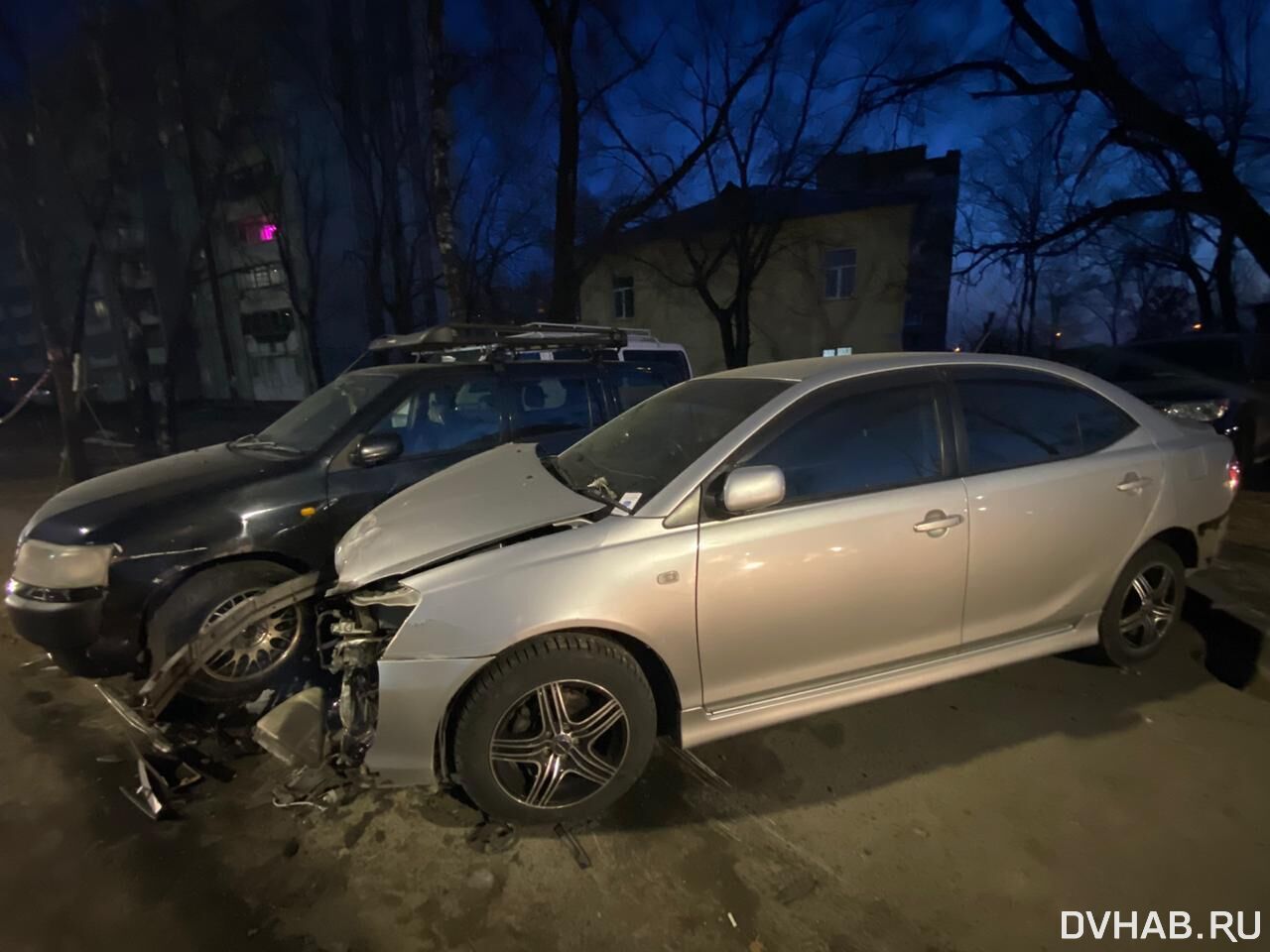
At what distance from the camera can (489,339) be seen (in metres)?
4.59

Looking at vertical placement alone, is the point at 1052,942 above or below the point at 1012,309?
below

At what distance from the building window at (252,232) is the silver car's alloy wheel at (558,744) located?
2943cm

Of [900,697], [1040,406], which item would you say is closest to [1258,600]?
[1040,406]

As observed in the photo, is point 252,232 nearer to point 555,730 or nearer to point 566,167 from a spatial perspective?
point 566,167

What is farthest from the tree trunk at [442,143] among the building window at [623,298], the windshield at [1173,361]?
the building window at [623,298]

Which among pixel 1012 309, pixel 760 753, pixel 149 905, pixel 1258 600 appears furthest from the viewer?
pixel 1012 309

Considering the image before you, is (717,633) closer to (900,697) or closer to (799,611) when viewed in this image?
(799,611)

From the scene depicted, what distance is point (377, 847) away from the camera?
2.36 m

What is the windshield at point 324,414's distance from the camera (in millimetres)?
3980

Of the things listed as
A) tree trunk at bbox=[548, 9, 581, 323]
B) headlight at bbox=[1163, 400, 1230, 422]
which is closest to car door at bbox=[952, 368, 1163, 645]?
headlight at bbox=[1163, 400, 1230, 422]

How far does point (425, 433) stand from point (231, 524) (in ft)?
4.01

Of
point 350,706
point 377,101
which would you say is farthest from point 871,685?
point 377,101

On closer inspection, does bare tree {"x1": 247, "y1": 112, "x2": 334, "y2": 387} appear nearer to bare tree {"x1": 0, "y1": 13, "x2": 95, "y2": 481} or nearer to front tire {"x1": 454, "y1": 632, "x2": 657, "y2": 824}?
bare tree {"x1": 0, "y1": 13, "x2": 95, "y2": 481}

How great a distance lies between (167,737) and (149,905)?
1006 millimetres
